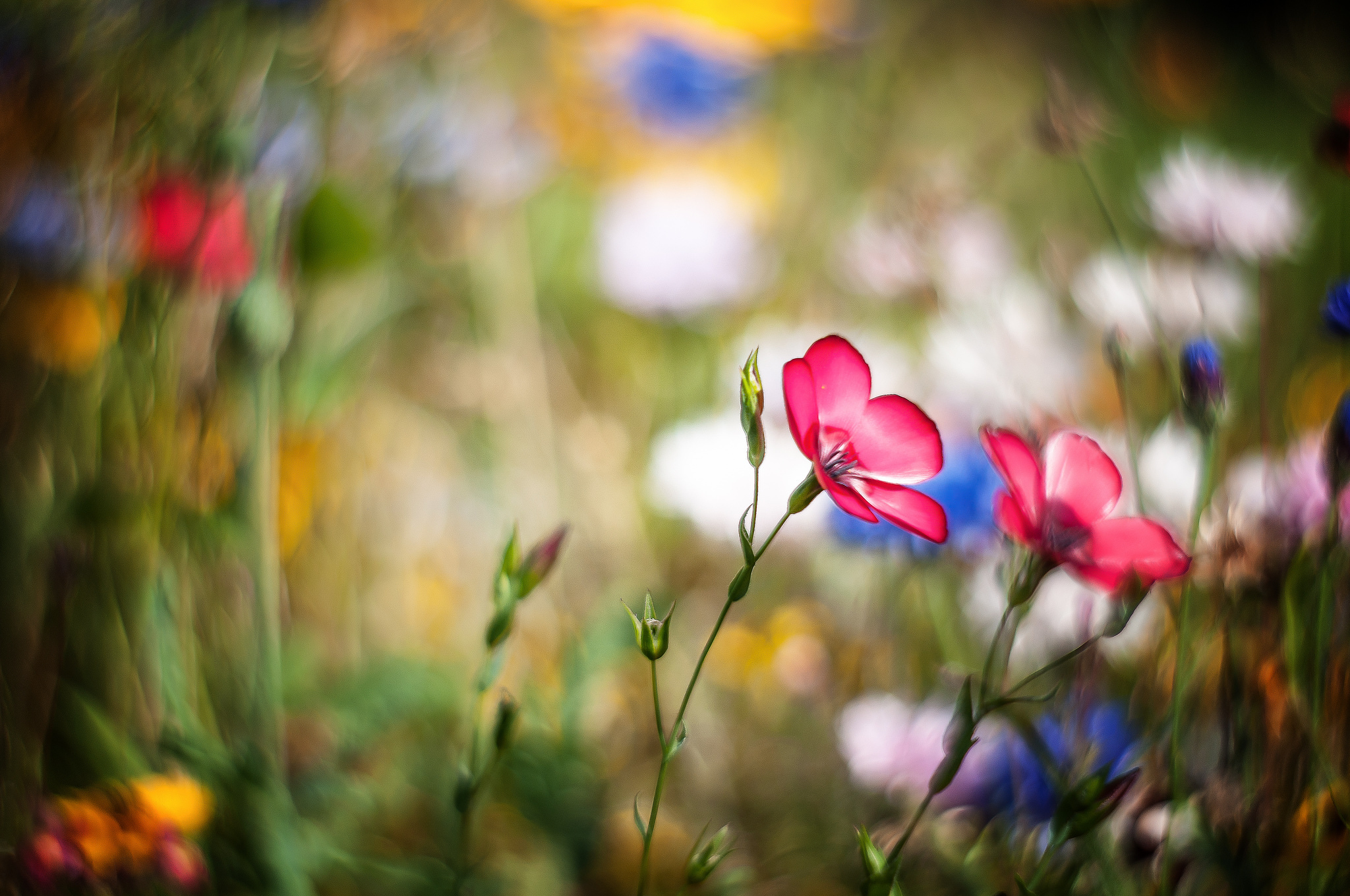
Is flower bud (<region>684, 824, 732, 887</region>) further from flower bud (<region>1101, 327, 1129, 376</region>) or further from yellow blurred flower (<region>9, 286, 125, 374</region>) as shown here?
yellow blurred flower (<region>9, 286, 125, 374</region>)

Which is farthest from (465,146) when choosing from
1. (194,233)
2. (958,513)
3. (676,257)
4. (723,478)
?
(958,513)

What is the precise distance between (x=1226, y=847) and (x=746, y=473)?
0.32 metres

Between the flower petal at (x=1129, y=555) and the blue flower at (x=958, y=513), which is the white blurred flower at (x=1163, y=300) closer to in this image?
the blue flower at (x=958, y=513)

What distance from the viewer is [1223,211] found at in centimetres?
57

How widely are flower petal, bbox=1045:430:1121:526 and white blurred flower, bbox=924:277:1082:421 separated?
28cm

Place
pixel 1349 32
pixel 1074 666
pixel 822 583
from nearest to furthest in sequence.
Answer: pixel 1074 666, pixel 822 583, pixel 1349 32

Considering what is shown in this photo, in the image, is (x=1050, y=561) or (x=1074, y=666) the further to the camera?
(x=1074, y=666)

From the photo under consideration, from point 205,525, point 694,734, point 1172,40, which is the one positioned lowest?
point 694,734

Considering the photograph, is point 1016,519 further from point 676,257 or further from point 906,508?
point 676,257

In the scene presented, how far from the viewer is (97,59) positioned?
53 cm

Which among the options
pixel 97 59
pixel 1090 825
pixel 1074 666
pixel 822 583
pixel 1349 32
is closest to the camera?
pixel 1090 825

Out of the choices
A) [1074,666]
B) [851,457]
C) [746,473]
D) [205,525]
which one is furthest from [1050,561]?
[205,525]

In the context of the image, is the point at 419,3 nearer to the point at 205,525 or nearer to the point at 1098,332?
the point at 205,525

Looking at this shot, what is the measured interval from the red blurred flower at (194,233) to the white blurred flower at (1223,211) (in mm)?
635
